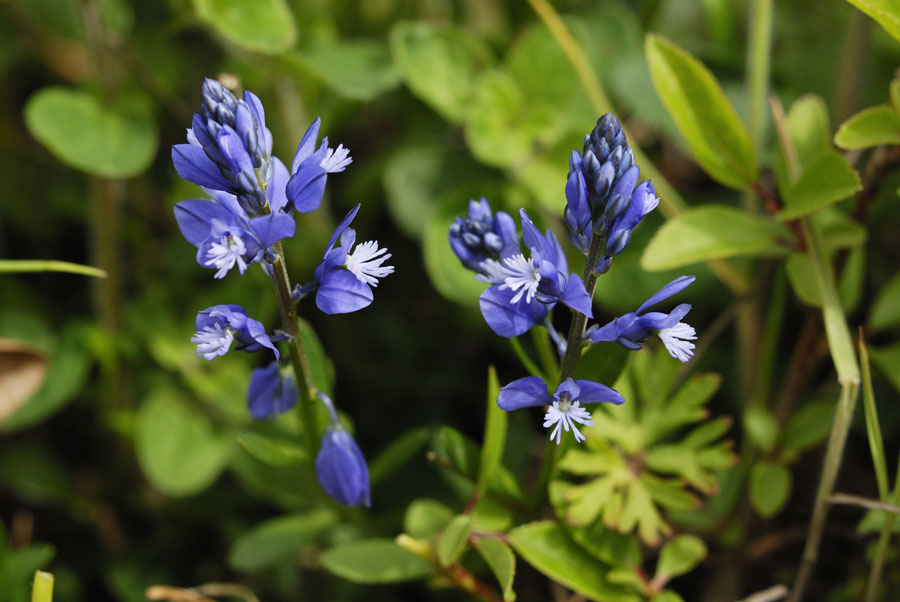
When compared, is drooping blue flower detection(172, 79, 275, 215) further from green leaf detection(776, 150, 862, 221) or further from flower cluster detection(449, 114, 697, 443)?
green leaf detection(776, 150, 862, 221)

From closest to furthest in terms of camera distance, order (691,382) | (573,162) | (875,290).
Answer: (573,162) → (691,382) → (875,290)

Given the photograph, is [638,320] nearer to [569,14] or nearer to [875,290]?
[875,290]

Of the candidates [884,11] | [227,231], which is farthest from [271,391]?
[884,11]

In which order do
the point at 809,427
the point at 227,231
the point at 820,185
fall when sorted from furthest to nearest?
the point at 809,427 < the point at 820,185 < the point at 227,231

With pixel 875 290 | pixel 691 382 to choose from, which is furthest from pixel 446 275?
pixel 875 290

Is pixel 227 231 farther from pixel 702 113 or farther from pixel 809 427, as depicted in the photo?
pixel 809 427

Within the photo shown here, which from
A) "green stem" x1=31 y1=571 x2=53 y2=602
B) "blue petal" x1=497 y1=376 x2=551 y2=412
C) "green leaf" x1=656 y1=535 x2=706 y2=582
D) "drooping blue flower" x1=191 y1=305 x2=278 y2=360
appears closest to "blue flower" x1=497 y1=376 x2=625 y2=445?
"blue petal" x1=497 y1=376 x2=551 y2=412

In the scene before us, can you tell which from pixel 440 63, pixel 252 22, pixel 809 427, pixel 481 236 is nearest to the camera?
pixel 481 236
